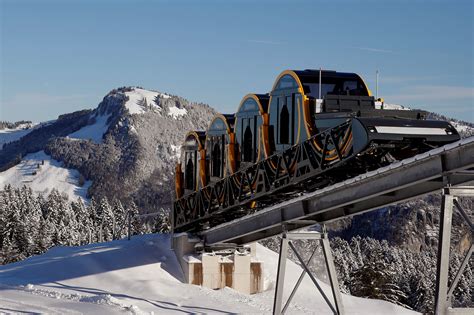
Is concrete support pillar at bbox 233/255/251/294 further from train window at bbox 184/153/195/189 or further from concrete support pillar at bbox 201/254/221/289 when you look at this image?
train window at bbox 184/153/195/189

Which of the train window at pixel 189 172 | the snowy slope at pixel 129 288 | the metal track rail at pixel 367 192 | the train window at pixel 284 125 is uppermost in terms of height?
the train window at pixel 284 125

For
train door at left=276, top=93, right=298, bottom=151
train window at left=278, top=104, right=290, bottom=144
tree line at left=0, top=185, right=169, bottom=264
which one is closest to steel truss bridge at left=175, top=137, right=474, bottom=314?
train door at left=276, top=93, right=298, bottom=151

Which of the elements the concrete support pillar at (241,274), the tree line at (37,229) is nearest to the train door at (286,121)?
the concrete support pillar at (241,274)

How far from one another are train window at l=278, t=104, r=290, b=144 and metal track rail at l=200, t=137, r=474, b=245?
184 centimetres

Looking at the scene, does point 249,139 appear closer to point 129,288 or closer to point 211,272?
point 211,272

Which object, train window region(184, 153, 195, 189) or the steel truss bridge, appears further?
train window region(184, 153, 195, 189)

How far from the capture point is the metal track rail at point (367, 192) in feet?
69.1

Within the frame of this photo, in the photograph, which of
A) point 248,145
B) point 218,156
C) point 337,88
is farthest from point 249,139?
point 337,88

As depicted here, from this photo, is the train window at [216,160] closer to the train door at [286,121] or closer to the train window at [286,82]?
the train door at [286,121]

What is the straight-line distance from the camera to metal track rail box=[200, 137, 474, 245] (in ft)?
69.1

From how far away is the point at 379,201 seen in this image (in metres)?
26.1

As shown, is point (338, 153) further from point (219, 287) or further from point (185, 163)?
point (185, 163)

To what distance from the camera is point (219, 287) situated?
36906mm

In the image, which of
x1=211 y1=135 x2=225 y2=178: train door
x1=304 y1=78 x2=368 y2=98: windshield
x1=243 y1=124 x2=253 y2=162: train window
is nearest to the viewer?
x1=304 y1=78 x2=368 y2=98: windshield
